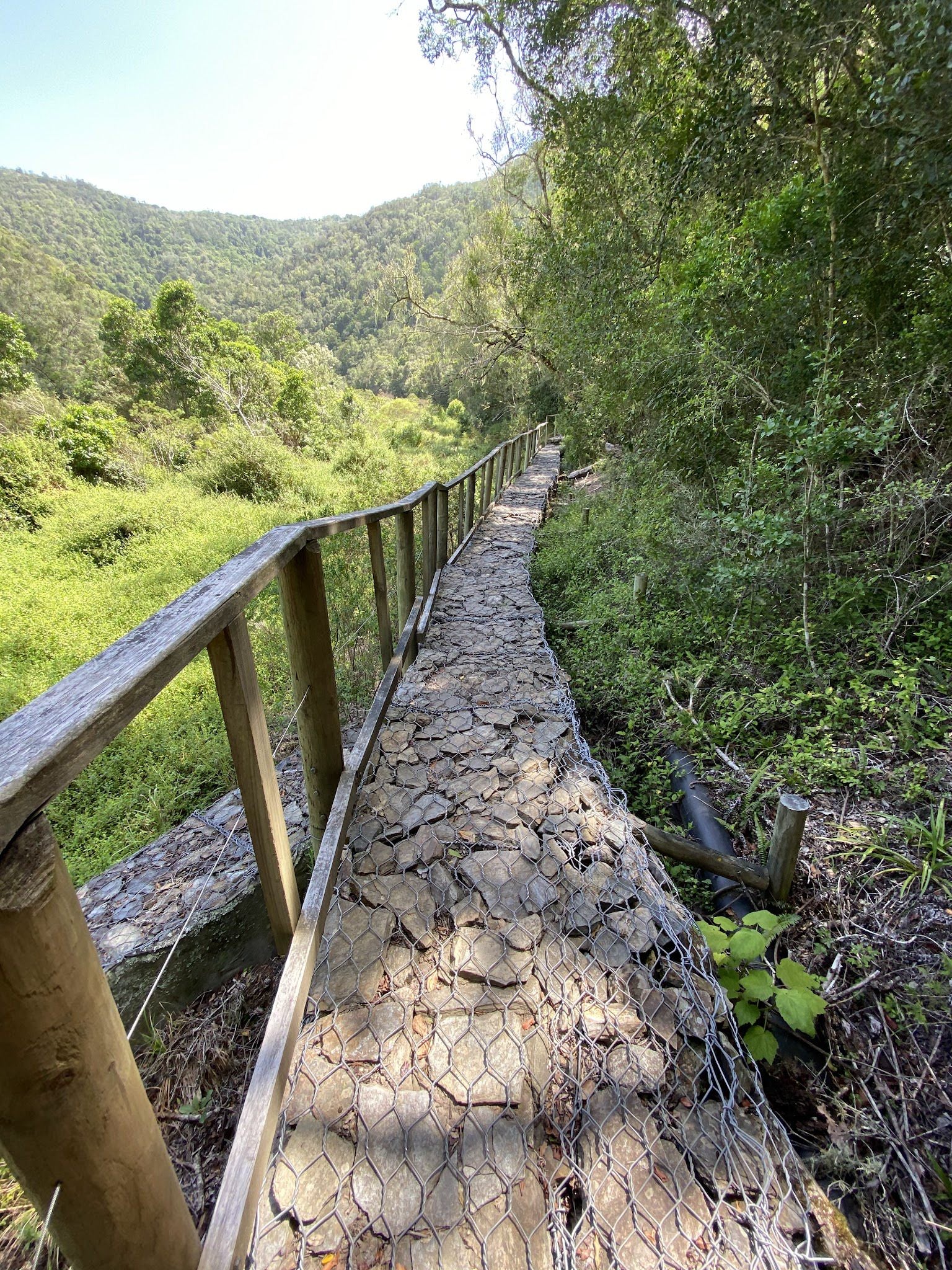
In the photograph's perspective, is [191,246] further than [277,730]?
Yes

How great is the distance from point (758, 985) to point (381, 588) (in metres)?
2.34

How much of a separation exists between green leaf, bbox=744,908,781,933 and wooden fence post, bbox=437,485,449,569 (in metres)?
3.72

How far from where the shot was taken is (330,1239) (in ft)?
3.43

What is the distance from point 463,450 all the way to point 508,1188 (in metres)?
21.6

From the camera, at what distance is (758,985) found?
1691 mm

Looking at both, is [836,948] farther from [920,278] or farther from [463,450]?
[463,450]

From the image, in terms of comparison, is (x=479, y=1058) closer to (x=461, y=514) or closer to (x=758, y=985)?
(x=758, y=985)

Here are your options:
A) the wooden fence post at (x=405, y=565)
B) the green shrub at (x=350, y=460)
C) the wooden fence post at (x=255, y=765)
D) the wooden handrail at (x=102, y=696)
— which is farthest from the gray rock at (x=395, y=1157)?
the green shrub at (x=350, y=460)

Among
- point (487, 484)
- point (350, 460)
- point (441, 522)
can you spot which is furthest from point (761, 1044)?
point (350, 460)

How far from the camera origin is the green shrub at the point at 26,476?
31.8ft

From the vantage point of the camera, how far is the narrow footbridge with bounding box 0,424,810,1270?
1.88ft

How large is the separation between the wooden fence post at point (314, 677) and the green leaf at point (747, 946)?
153cm

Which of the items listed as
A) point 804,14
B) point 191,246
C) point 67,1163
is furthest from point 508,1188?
point 191,246

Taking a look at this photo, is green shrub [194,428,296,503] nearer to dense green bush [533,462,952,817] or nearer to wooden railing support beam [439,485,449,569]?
wooden railing support beam [439,485,449,569]
